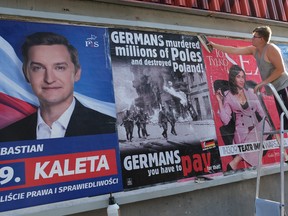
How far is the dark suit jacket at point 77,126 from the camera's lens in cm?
271

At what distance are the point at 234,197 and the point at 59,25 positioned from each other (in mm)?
3030

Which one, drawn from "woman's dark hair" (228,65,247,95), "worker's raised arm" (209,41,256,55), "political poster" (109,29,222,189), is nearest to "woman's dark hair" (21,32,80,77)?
"political poster" (109,29,222,189)

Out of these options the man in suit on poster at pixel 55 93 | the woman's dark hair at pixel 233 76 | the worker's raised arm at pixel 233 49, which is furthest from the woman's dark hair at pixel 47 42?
the woman's dark hair at pixel 233 76

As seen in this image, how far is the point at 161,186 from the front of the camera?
3.33 metres

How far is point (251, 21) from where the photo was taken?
4.78 meters

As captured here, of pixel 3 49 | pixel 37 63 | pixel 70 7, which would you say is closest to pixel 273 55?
pixel 70 7

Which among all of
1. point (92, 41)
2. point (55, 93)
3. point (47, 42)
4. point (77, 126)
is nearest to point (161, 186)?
point (77, 126)

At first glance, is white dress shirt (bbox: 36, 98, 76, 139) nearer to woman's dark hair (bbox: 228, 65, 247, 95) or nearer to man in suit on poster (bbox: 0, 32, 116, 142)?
man in suit on poster (bbox: 0, 32, 116, 142)

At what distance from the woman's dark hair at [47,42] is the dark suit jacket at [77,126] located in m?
0.50

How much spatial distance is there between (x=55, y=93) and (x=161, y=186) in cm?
156

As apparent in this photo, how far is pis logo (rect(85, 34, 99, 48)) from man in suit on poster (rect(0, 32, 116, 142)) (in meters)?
0.18

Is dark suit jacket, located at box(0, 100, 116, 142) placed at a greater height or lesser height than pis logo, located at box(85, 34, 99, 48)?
lesser

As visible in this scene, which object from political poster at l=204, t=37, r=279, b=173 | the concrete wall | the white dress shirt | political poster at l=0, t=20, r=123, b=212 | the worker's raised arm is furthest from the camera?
the worker's raised arm

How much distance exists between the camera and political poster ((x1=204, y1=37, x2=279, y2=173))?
398cm
